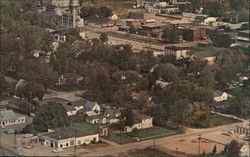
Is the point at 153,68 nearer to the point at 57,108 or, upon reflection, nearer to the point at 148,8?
the point at 57,108

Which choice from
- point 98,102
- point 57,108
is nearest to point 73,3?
point 98,102

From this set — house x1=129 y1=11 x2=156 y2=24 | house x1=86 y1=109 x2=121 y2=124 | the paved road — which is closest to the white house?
house x1=86 y1=109 x2=121 y2=124

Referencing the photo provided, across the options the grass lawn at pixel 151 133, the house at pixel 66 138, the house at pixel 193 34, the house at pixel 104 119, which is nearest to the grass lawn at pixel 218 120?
the grass lawn at pixel 151 133

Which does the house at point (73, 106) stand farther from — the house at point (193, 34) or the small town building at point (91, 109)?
the house at point (193, 34)

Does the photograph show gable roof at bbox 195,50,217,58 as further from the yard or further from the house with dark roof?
the yard

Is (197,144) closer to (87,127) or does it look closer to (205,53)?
(87,127)

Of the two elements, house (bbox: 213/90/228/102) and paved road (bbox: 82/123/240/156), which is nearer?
paved road (bbox: 82/123/240/156)

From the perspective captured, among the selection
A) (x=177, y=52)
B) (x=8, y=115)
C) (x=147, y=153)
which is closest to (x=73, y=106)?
(x=8, y=115)
